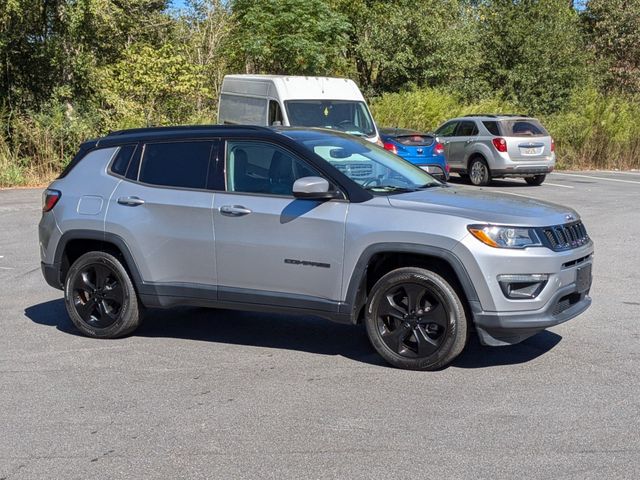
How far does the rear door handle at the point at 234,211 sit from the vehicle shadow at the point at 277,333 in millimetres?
1126

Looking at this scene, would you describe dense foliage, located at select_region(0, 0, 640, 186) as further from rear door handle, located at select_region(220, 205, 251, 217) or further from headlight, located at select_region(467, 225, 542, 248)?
headlight, located at select_region(467, 225, 542, 248)

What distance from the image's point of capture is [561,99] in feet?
106

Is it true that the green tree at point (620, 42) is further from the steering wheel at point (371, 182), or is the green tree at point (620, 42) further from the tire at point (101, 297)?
the tire at point (101, 297)

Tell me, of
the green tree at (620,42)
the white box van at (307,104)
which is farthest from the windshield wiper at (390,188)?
the green tree at (620,42)

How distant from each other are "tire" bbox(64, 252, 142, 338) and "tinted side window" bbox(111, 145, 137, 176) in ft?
2.30

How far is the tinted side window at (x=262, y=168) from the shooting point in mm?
6789

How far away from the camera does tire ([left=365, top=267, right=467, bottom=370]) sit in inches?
244

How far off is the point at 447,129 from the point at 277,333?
55.5ft

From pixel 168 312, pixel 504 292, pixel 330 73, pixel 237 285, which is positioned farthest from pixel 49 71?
pixel 504 292

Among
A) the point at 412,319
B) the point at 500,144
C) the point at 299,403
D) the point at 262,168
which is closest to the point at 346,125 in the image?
the point at 500,144

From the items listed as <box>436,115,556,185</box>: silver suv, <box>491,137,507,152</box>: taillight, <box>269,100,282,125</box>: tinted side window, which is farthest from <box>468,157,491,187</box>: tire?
<box>269,100,282,125</box>: tinted side window

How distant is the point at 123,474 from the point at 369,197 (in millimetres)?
2775

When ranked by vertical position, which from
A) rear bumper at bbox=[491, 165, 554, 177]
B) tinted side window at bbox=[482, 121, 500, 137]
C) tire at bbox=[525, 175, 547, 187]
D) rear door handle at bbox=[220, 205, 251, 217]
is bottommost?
tire at bbox=[525, 175, 547, 187]

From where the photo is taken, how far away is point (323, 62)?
29156 millimetres
